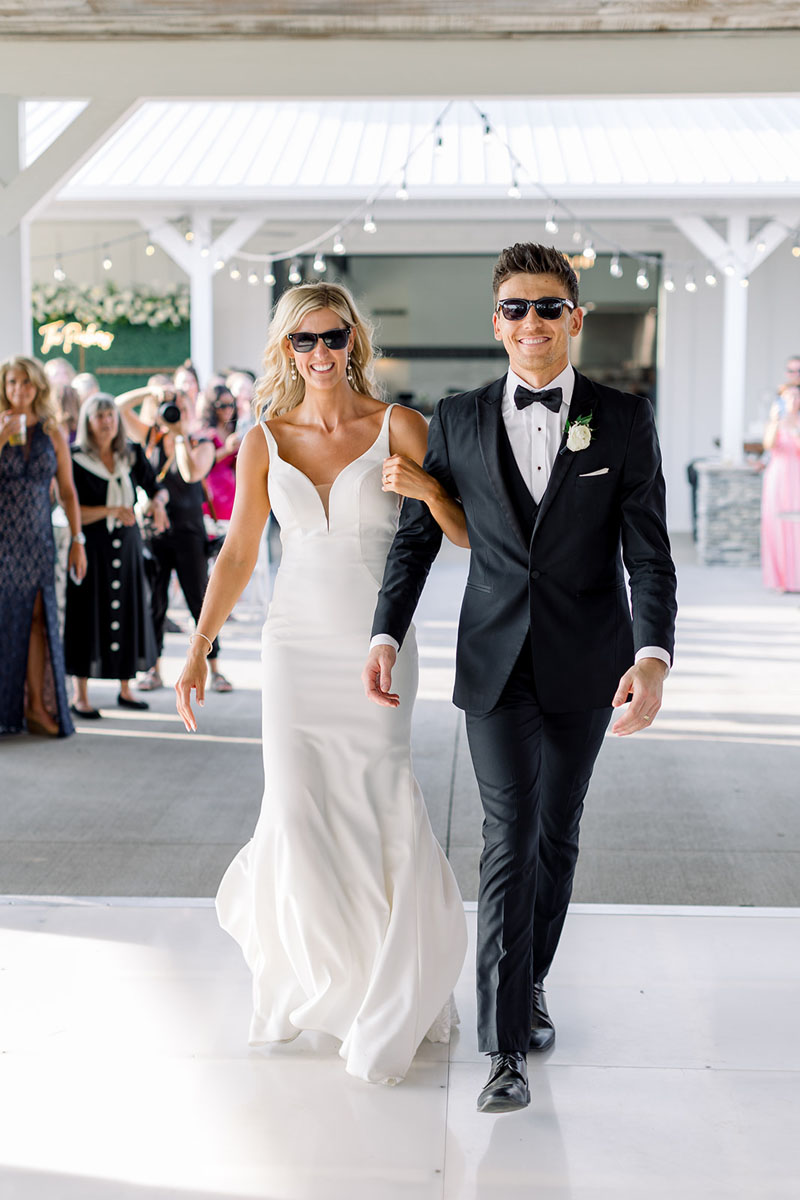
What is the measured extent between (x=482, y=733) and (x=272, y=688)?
22.8 inches

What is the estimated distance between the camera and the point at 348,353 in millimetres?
3377

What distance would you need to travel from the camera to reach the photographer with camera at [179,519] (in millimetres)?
7645

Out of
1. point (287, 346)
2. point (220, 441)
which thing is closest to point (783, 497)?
point (220, 441)

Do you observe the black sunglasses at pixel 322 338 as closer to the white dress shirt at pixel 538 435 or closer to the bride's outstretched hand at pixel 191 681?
the white dress shirt at pixel 538 435

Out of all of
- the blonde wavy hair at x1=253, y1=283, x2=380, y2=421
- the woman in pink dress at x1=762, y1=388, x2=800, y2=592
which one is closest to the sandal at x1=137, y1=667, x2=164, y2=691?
the blonde wavy hair at x1=253, y1=283, x2=380, y2=421

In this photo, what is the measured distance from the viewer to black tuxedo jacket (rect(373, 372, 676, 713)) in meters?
2.85

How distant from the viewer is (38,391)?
253 inches

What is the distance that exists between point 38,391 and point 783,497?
7582 mm

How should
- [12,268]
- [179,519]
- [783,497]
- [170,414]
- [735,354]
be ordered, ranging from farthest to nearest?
[735,354] → [783,497] → [170,414] → [179,519] → [12,268]

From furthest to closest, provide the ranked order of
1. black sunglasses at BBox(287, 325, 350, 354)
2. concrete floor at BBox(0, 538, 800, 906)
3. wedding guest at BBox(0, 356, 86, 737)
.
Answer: wedding guest at BBox(0, 356, 86, 737) < concrete floor at BBox(0, 538, 800, 906) < black sunglasses at BBox(287, 325, 350, 354)

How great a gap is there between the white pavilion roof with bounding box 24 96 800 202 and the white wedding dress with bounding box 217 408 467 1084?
10595 millimetres

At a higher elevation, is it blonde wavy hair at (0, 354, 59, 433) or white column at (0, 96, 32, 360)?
white column at (0, 96, 32, 360)

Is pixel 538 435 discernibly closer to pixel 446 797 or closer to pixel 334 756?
pixel 334 756

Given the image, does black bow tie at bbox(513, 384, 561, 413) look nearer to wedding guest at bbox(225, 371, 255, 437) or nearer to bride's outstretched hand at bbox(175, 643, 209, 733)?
bride's outstretched hand at bbox(175, 643, 209, 733)
